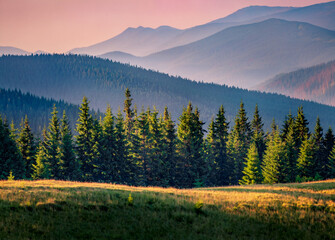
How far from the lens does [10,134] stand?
47.6 m

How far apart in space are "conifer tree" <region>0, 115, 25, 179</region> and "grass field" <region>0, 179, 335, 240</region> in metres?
31.6

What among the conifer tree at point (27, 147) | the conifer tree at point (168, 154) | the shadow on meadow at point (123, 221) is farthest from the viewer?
the conifer tree at point (27, 147)

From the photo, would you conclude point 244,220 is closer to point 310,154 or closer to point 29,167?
point 310,154

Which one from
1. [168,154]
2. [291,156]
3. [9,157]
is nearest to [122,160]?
[168,154]

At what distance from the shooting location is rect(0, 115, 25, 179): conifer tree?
43500 millimetres

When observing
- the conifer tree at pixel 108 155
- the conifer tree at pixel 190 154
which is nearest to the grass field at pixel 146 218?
the conifer tree at pixel 108 155

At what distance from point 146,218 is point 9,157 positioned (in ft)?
127

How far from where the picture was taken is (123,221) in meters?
13.3

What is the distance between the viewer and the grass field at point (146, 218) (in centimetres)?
1215

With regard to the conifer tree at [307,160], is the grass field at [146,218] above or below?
below

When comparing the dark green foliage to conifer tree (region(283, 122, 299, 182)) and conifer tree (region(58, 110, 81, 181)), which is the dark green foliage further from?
conifer tree (region(58, 110, 81, 181))

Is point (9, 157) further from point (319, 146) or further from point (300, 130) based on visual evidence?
point (319, 146)

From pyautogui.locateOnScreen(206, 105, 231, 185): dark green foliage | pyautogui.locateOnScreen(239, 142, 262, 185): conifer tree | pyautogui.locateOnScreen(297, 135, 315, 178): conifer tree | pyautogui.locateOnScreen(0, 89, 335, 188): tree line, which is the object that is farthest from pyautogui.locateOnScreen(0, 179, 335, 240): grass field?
pyautogui.locateOnScreen(206, 105, 231, 185): dark green foliage

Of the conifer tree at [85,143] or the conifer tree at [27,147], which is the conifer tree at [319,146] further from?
the conifer tree at [27,147]
